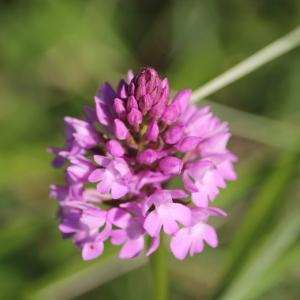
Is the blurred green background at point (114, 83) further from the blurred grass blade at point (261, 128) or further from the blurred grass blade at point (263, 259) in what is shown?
the blurred grass blade at point (263, 259)

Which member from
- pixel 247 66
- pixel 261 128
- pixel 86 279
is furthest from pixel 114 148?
pixel 261 128

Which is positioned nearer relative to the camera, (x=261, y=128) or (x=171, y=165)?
(x=171, y=165)

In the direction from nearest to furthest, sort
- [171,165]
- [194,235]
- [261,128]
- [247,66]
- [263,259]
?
[171,165], [194,235], [263,259], [247,66], [261,128]

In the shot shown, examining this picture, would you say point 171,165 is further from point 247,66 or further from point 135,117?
point 247,66

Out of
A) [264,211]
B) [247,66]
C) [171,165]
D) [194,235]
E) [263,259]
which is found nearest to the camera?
[171,165]

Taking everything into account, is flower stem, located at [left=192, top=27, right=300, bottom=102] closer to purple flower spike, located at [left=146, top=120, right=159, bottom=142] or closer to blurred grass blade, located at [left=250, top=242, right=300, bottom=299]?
purple flower spike, located at [left=146, top=120, right=159, bottom=142]

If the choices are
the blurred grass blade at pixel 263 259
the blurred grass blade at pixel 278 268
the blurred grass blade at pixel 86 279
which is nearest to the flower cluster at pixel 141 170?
the blurred grass blade at pixel 263 259

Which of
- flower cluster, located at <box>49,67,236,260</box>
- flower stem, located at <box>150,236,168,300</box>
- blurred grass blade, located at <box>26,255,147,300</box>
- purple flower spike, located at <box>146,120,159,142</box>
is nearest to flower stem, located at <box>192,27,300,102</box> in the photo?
flower cluster, located at <box>49,67,236,260</box>
